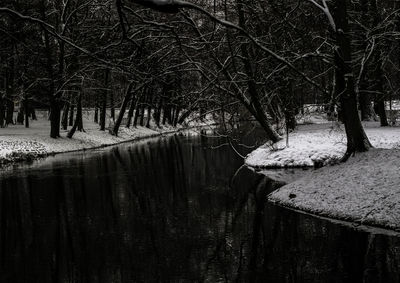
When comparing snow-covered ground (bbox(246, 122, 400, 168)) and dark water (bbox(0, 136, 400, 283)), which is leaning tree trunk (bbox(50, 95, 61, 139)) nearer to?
dark water (bbox(0, 136, 400, 283))

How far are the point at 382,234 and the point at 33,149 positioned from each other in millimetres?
25904

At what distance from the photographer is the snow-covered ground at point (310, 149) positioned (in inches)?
818

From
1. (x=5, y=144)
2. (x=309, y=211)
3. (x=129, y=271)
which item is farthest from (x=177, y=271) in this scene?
(x=5, y=144)

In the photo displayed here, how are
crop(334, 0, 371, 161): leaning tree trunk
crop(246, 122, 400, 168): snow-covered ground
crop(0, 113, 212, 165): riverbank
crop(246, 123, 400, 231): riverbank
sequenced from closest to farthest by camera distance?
1. crop(246, 123, 400, 231): riverbank
2. crop(334, 0, 371, 161): leaning tree trunk
3. crop(246, 122, 400, 168): snow-covered ground
4. crop(0, 113, 212, 165): riverbank

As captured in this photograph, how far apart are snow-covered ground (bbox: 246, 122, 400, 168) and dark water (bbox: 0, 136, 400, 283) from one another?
2.73 m

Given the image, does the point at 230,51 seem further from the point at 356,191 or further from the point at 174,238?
the point at 174,238

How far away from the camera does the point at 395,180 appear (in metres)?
12.3

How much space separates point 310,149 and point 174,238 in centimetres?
1233

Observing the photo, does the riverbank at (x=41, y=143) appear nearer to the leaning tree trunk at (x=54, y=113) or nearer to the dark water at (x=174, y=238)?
the leaning tree trunk at (x=54, y=113)

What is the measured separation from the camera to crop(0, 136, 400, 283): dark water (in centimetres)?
852

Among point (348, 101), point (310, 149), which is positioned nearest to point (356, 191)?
point (348, 101)

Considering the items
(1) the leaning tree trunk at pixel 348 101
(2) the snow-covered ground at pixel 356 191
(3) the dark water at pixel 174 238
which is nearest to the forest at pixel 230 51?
(1) the leaning tree trunk at pixel 348 101

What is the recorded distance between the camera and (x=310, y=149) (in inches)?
856

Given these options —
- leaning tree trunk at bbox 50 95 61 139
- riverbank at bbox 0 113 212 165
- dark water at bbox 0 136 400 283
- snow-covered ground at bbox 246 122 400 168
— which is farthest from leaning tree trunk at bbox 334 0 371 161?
leaning tree trunk at bbox 50 95 61 139
